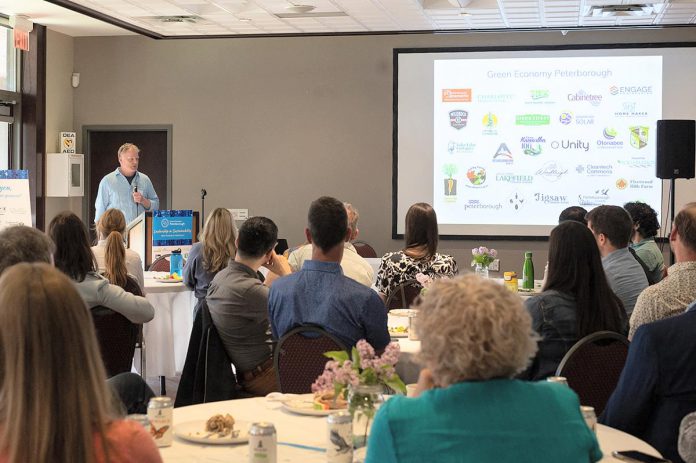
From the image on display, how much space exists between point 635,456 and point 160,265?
220 inches

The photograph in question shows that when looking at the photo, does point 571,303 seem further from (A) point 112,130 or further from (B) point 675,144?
(A) point 112,130

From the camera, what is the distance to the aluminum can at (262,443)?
2148mm

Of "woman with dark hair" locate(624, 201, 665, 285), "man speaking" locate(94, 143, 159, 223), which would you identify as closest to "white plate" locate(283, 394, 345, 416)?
"woman with dark hair" locate(624, 201, 665, 285)

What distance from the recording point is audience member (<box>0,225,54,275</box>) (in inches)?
115

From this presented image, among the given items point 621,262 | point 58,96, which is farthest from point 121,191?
point 621,262

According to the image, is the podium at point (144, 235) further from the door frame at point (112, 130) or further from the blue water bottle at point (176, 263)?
the door frame at point (112, 130)

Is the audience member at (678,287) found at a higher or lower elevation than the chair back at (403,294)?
higher

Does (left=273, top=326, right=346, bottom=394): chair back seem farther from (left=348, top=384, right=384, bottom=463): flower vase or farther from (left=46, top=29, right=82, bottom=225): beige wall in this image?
(left=46, top=29, right=82, bottom=225): beige wall

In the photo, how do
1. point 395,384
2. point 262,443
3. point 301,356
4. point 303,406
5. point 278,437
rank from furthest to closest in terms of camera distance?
1. point 301,356
2. point 303,406
3. point 278,437
4. point 395,384
5. point 262,443

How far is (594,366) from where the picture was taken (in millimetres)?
3189

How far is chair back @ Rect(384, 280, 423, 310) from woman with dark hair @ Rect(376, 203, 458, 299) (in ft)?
0.22

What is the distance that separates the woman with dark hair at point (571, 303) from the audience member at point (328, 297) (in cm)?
61

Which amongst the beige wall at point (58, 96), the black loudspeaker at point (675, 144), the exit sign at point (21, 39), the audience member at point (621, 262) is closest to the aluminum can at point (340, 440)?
the audience member at point (621, 262)

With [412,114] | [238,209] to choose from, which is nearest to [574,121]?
[412,114]
